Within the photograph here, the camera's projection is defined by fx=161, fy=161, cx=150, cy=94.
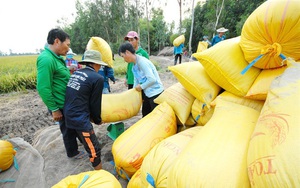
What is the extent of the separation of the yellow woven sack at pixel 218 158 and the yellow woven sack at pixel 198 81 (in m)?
0.41

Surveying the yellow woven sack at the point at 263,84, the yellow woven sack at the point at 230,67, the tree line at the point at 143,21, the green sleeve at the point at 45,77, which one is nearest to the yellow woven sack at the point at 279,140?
the yellow woven sack at the point at 263,84

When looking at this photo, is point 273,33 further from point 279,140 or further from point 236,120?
point 279,140

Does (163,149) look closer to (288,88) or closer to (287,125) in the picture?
(287,125)

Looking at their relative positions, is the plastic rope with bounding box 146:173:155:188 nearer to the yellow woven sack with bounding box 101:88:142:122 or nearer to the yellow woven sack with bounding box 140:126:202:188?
the yellow woven sack with bounding box 140:126:202:188

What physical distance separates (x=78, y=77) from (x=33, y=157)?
4.23 feet

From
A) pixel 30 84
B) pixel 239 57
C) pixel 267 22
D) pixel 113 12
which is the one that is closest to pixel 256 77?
pixel 239 57

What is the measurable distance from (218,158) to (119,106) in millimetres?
1475

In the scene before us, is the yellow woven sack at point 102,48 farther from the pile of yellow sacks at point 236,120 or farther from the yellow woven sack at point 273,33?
the yellow woven sack at point 273,33

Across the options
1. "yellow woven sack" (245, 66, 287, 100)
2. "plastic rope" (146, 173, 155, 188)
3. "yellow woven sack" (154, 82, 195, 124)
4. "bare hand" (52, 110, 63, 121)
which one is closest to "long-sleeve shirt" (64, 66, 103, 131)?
"bare hand" (52, 110, 63, 121)

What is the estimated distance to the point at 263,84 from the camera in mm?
1162

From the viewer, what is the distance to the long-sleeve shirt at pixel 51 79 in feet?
5.20

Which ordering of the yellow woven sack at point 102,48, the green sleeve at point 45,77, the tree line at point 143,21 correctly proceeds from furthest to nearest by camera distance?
the tree line at point 143,21 → the yellow woven sack at point 102,48 → the green sleeve at point 45,77

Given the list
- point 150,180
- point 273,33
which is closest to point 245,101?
point 273,33

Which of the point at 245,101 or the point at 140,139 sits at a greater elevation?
the point at 245,101
